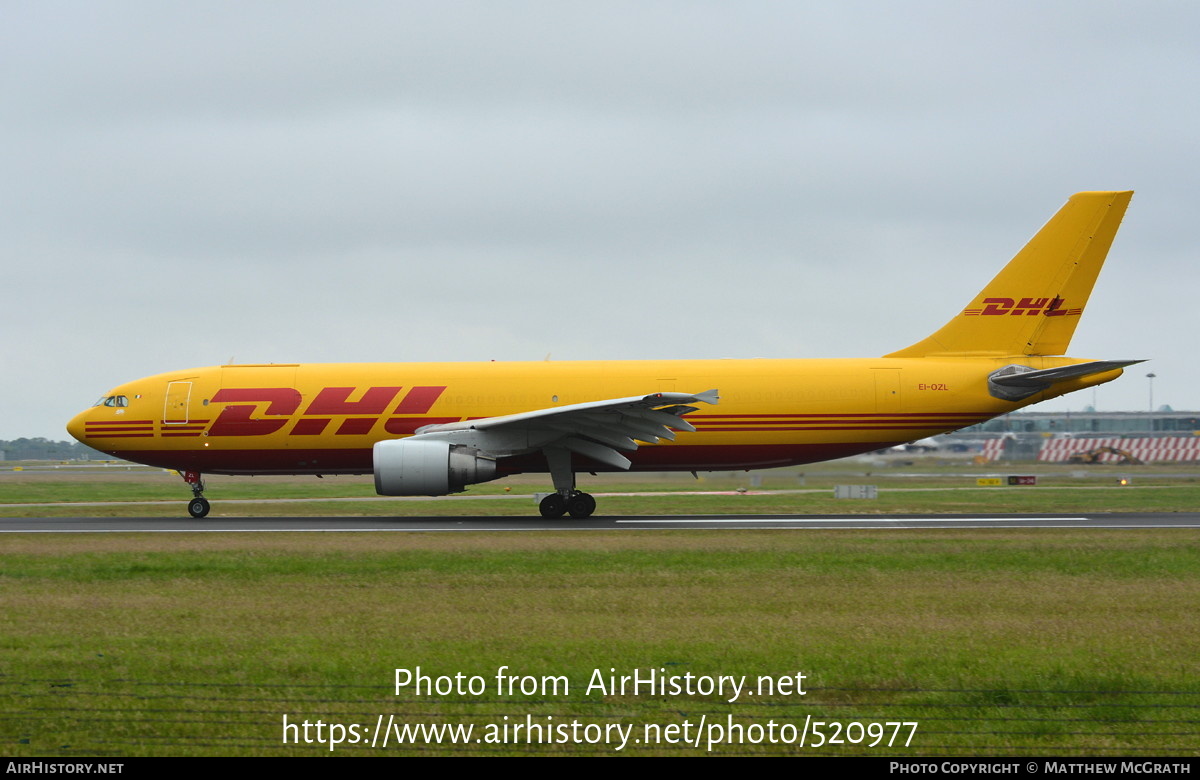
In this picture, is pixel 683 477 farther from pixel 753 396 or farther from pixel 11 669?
pixel 11 669

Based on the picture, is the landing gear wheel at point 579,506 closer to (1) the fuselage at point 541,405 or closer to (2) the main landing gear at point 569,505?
(2) the main landing gear at point 569,505

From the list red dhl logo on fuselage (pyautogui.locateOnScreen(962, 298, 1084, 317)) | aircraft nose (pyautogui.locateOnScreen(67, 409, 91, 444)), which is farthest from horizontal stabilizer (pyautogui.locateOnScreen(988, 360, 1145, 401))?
aircraft nose (pyautogui.locateOnScreen(67, 409, 91, 444))

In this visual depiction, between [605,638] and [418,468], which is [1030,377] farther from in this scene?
[605,638]

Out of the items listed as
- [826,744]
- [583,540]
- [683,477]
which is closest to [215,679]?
[826,744]

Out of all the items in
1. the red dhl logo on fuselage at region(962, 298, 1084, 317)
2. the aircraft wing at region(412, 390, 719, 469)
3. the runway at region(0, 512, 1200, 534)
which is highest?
the red dhl logo on fuselage at region(962, 298, 1084, 317)

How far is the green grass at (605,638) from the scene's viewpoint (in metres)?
7.31

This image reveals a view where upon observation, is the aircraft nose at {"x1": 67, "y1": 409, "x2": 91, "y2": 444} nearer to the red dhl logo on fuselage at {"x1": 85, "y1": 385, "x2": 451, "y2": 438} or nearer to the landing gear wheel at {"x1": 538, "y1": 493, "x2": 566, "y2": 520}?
the red dhl logo on fuselage at {"x1": 85, "y1": 385, "x2": 451, "y2": 438}

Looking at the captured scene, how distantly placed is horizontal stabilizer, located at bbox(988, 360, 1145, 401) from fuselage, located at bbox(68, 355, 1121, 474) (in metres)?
0.21

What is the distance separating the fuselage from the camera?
2559 centimetres

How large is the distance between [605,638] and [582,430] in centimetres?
1428

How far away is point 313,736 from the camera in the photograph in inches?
275

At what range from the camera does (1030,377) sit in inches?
991

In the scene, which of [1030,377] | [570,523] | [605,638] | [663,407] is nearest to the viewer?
[605,638]

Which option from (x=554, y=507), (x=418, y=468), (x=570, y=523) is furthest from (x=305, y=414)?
(x=570, y=523)
